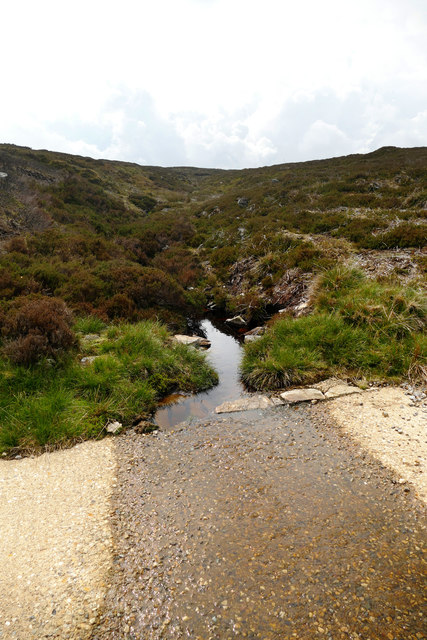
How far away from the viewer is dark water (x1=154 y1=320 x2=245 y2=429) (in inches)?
290

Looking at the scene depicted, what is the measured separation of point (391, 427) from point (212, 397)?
4.31 m

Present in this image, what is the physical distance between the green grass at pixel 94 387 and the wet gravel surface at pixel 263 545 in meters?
1.16

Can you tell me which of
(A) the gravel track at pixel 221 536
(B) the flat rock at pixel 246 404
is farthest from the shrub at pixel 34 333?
(B) the flat rock at pixel 246 404

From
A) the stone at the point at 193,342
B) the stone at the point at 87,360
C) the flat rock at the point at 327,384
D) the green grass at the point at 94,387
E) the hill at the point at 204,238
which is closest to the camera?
the green grass at the point at 94,387

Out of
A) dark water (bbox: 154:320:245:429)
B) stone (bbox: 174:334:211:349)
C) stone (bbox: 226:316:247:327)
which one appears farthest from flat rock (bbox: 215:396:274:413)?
stone (bbox: 226:316:247:327)

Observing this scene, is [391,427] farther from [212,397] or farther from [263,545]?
[212,397]

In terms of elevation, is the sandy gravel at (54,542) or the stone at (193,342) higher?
the stone at (193,342)

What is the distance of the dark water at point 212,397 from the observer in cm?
738

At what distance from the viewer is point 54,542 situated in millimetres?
4012

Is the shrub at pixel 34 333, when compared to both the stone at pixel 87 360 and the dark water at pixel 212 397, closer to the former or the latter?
the stone at pixel 87 360

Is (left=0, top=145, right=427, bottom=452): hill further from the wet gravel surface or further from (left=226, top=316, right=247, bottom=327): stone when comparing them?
the wet gravel surface

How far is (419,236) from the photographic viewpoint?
14898mm

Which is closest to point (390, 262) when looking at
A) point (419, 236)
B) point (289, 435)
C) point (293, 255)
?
point (419, 236)

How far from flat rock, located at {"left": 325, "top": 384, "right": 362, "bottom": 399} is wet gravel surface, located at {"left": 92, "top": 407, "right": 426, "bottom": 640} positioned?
1697 millimetres
